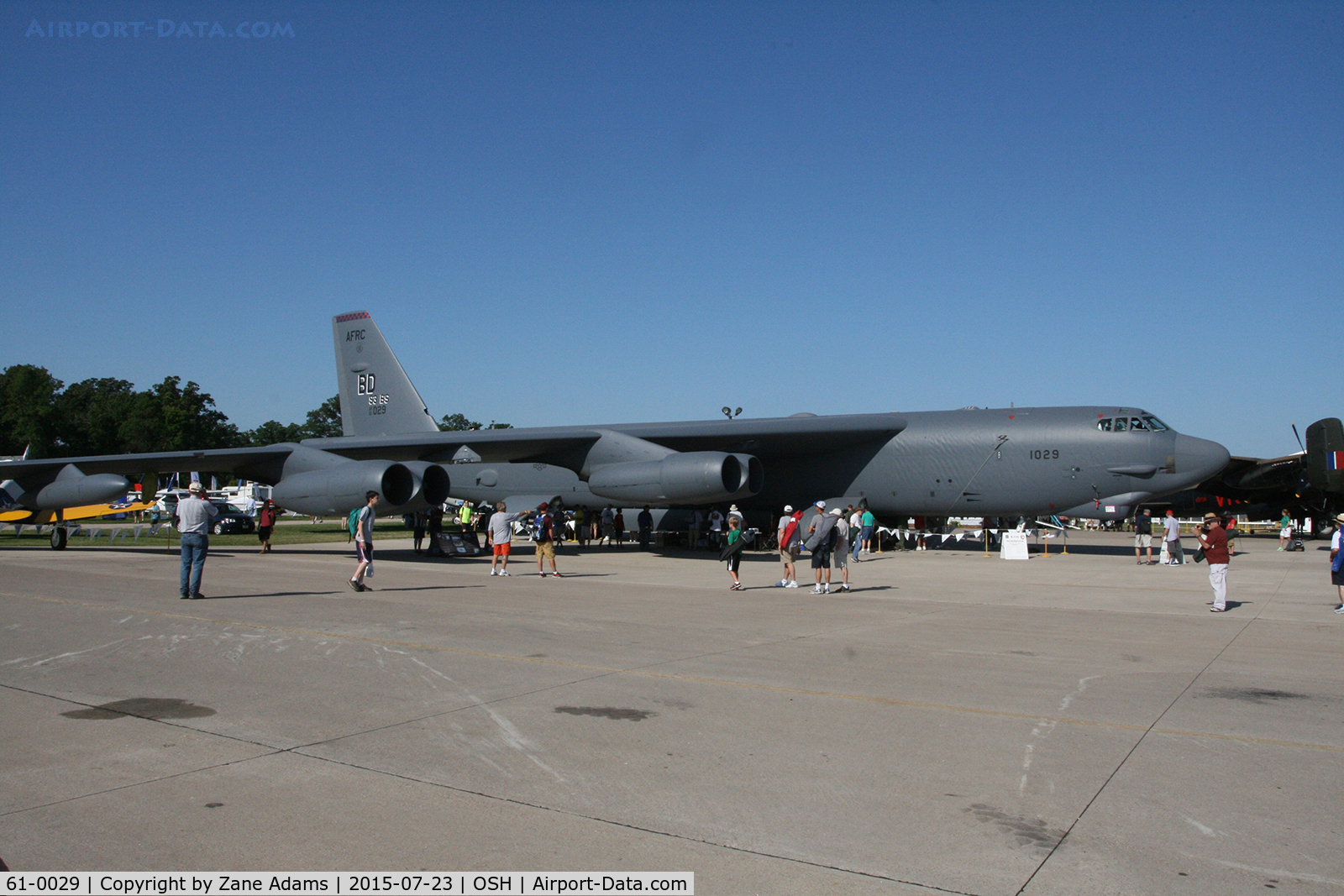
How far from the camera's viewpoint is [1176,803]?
4.57 meters

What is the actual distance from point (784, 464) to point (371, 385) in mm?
14094

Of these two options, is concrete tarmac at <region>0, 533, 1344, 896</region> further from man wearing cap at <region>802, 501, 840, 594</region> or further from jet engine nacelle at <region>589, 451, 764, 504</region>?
jet engine nacelle at <region>589, 451, 764, 504</region>

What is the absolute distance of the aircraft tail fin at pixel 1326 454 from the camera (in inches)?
1056

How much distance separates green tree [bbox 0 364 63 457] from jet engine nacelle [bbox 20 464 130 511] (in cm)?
7099

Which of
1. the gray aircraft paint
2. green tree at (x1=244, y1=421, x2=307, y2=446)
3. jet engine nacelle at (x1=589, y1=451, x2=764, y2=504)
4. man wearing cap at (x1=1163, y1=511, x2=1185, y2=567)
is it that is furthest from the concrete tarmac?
green tree at (x1=244, y1=421, x2=307, y2=446)

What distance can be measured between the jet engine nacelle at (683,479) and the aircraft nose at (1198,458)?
9.69 m

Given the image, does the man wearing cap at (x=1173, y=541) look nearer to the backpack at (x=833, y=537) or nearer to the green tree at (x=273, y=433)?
the backpack at (x=833, y=537)

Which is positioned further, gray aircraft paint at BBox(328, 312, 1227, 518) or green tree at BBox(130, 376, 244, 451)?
green tree at BBox(130, 376, 244, 451)

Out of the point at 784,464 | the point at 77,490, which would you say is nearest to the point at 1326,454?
the point at 784,464

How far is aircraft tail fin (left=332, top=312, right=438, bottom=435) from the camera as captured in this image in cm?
3019

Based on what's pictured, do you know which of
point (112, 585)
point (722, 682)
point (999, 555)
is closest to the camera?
point (722, 682)

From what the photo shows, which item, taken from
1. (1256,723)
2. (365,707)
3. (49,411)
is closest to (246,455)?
(365,707)

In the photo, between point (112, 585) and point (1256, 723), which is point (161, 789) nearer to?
point (1256, 723)

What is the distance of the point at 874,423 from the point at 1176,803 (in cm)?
2027
